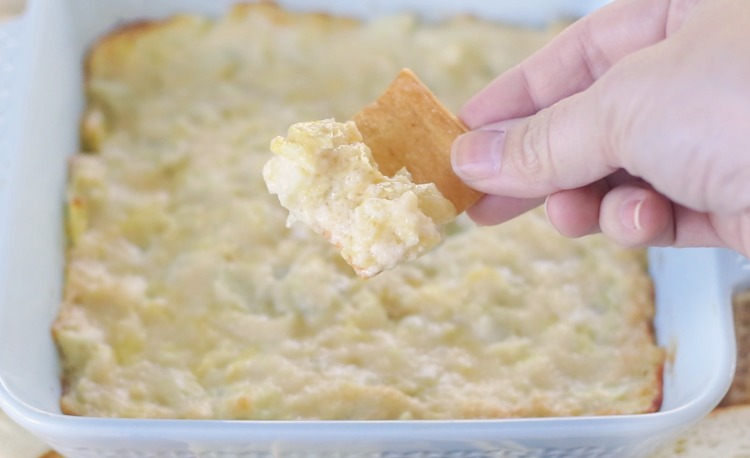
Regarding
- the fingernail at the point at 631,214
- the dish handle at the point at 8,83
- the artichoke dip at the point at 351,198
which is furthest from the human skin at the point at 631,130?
the dish handle at the point at 8,83

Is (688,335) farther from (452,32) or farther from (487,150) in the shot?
(452,32)

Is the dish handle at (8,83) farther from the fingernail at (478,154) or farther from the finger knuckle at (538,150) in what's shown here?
the finger knuckle at (538,150)

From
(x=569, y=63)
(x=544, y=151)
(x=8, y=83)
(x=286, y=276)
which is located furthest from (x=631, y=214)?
(x=8, y=83)

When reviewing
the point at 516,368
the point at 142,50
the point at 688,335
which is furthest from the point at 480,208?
the point at 142,50

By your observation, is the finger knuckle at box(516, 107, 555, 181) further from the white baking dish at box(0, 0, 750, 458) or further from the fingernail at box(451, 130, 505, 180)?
the white baking dish at box(0, 0, 750, 458)

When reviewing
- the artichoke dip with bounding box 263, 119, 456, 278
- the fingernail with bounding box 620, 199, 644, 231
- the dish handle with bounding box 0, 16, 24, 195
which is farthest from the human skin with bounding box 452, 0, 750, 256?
the dish handle with bounding box 0, 16, 24, 195

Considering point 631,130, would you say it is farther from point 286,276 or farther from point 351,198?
point 286,276
